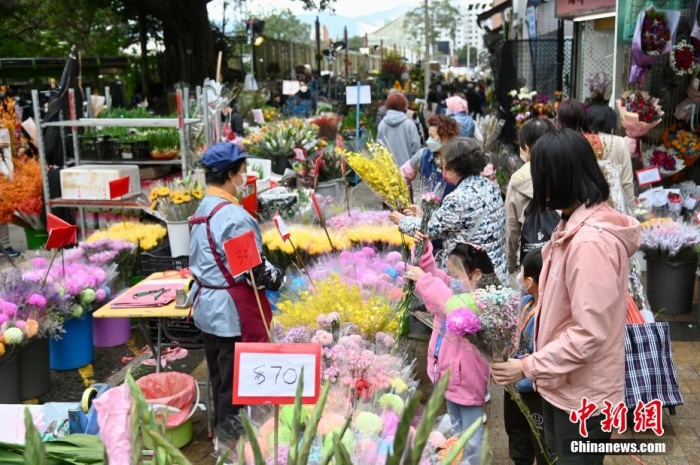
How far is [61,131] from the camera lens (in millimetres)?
7859

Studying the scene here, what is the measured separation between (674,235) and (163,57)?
17.6 meters

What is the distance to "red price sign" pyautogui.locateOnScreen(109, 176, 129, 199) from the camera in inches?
252

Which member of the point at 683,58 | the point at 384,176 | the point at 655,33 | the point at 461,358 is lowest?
the point at 461,358

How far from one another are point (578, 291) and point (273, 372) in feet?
3.14

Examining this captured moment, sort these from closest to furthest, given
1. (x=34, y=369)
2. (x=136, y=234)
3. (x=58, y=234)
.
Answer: (x=58, y=234)
(x=34, y=369)
(x=136, y=234)

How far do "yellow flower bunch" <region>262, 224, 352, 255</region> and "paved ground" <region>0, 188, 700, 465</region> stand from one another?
92 cm

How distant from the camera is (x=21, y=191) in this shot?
793 cm

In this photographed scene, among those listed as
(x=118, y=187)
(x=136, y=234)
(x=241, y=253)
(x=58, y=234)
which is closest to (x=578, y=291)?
(x=241, y=253)

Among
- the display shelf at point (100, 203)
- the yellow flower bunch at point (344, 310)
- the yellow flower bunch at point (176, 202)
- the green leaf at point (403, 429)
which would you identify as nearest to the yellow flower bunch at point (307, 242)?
the yellow flower bunch at point (176, 202)

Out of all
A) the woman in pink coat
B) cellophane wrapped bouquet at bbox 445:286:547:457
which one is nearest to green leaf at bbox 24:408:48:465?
cellophane wrapped bouquet at bbox 445:286:547:457

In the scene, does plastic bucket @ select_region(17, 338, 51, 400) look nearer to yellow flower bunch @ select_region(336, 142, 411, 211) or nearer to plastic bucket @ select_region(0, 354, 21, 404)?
plastic bucket @ select_region(0, 354, 21, 404)

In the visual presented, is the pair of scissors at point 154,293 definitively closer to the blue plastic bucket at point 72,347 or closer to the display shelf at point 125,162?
the blue plastic bucket at point 72,347

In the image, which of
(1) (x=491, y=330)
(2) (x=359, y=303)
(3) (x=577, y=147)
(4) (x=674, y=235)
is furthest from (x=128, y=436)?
(4) (x=674, y=235)

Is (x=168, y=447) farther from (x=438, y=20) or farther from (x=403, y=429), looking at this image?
(x=438, y=20)
